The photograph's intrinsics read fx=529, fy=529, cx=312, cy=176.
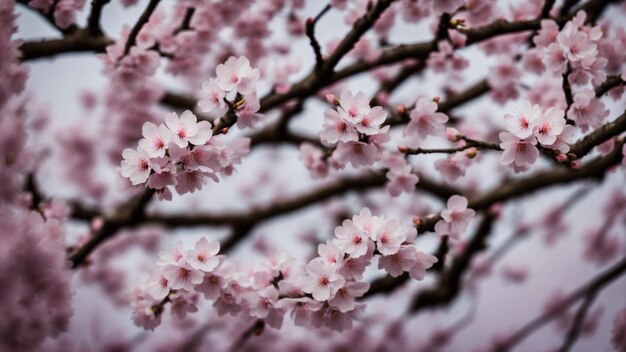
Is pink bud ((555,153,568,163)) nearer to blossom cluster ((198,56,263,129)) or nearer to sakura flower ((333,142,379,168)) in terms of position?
sakura flower ((333,142,379,168))

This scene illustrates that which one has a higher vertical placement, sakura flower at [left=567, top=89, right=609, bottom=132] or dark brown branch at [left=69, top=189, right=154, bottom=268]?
sakura flower at [left=567, top=89, right=609, bottom=132]

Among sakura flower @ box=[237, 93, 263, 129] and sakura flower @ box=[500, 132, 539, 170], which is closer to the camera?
sakura flower @ box=[500, 132, 539, 170]

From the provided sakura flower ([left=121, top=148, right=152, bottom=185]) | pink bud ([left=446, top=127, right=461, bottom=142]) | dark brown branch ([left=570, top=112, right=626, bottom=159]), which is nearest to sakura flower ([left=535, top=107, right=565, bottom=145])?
dark brown branch ([left=570, top=112, right=626, bottom=159])

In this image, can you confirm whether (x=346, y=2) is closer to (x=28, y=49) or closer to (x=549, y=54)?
(x=549, y=54)

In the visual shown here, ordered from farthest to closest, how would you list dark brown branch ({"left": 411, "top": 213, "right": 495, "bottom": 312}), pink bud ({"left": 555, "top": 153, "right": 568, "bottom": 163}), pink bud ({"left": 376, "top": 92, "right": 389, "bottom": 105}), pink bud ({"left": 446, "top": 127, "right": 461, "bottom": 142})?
dark brown branch ({"left": 411, "top": 213, "right": 495, "bottom": 312}) → pink bud ({"left": 376, "top": 92, "right": 389, "bottom": 105}) → pink bud ({"left": 446, "top": 127, "right": 461, "bottom": 142}) → pink bud ({"left": 555, "top": 153, "right": 568, "bottom": 163})

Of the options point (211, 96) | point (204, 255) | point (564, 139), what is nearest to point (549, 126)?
point (564, 139)

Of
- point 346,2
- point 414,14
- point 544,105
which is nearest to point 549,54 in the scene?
point 544,105
